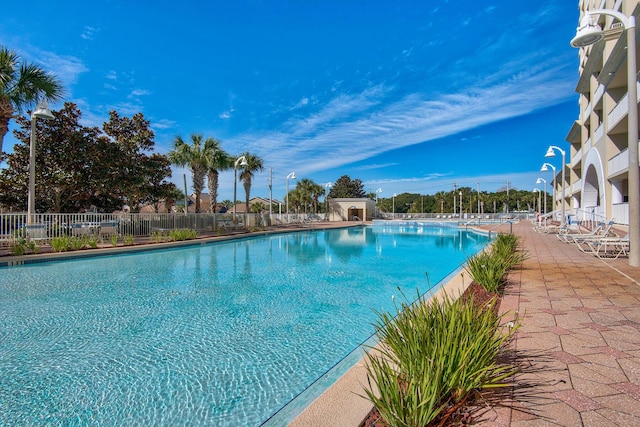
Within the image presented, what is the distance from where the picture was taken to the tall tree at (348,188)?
68.9 metres

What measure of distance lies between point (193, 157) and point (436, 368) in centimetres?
2098

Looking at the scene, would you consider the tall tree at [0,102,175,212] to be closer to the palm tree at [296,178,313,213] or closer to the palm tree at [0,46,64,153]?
the palm tree at [0,46,64,153]

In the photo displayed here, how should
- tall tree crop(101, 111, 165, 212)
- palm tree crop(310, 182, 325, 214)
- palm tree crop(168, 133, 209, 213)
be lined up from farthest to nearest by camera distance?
1. palm tree crop(310, 182, 325, 214)
2. palm tree crop(168, 133, 209, 213)
3. tall tree crop(101, 111, 165, 212)

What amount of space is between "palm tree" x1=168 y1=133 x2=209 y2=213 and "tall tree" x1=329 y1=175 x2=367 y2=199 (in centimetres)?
4943

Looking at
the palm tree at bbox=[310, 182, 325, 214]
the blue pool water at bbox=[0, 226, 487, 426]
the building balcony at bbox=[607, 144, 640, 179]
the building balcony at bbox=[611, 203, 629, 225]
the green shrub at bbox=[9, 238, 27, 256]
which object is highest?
the palm tree at bbox=[310, 182, 325, 214]

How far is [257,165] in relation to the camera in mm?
25844

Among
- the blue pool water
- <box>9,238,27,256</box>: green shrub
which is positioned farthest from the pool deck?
<box>9,238,27,256</box>: green shrub

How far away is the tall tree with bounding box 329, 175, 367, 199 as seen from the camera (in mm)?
68938

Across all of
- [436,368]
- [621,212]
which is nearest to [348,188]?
[621,212]

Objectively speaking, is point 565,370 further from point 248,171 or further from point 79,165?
point 248,171

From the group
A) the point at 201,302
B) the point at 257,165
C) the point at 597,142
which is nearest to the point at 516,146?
the point at 597,142

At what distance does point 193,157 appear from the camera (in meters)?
20.5

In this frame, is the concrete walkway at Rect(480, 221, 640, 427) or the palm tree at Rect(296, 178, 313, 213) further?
the palm tree at Rect(296, 178, 313, 213)

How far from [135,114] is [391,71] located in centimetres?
1592
